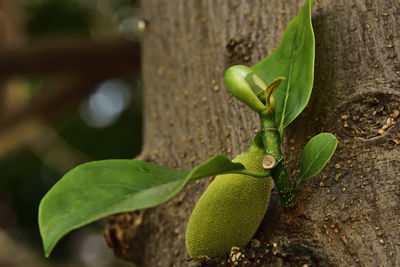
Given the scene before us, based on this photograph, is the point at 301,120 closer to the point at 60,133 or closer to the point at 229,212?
the point at 229,212

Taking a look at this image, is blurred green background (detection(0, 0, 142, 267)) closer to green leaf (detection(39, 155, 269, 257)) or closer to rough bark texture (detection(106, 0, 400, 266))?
rough bark texture (detection(106, 0, 400, 266))

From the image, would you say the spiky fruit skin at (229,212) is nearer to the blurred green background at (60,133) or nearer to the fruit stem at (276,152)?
the fruit stem at (276,152)

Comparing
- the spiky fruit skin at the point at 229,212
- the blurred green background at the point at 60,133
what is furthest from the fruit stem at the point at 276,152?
the blurred green background at the point at 60,133

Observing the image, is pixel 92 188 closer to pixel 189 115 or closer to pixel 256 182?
pixel 256 182

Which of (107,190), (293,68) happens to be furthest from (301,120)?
(107,190)

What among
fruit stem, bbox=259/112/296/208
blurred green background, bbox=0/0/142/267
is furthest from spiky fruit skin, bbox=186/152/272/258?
blurred green background, bbox=0/0/142/267

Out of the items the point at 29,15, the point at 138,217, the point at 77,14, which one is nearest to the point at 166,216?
the point at 138,217
